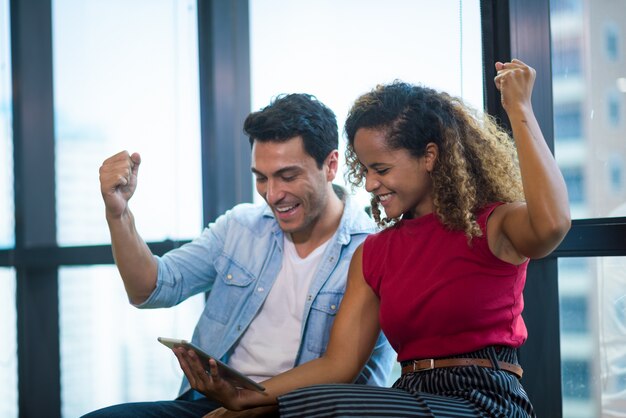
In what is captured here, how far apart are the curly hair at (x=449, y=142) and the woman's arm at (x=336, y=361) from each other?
28 centimetres

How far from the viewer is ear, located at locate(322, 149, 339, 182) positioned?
208 cm

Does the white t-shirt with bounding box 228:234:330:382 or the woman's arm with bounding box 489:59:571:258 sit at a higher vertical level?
the woman's arm with bounding box 489:59:571:258

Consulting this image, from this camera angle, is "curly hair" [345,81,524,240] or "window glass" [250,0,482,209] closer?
"curly hair" [345,81,524,240]

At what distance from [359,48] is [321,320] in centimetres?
89

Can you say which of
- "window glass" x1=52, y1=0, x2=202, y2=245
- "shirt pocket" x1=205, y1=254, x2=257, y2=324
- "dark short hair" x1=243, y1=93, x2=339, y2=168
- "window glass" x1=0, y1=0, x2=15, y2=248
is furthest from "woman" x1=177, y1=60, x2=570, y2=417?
"window glass" x1=0, y1=0, x2=15, y2=248

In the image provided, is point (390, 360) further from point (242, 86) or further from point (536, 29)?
point (242, 86)

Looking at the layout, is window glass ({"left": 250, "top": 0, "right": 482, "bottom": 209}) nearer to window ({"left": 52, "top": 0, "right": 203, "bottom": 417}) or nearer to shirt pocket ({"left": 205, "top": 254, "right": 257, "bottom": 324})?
window ({"left": 52, "top": 0, "right": 203, "bottom": 417})

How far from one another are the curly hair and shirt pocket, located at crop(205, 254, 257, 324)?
567 millimetres

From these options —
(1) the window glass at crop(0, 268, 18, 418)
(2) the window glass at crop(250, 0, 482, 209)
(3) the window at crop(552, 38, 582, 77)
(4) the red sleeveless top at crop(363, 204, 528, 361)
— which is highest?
(2) the window glass at crop(250, 0, 482, 209)

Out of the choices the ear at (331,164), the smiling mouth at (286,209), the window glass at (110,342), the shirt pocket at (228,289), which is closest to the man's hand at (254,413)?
the shirt pocket at (228,289)

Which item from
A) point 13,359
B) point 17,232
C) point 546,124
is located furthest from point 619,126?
point 13,359

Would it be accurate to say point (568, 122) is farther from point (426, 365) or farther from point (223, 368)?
point (223, 368)

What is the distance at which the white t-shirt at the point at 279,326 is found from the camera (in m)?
1.96

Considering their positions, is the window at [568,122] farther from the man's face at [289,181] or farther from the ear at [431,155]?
A: the man's face at [289,181]
